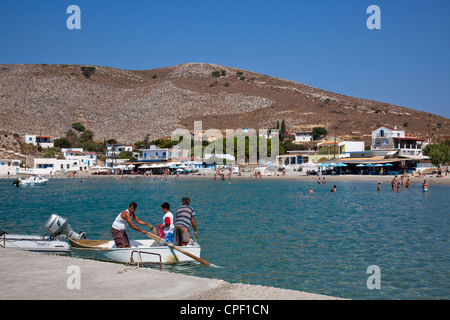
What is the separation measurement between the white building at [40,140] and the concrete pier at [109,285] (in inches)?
4105

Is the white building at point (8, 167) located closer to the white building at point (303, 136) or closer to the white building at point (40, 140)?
the white building at point (40, 140)

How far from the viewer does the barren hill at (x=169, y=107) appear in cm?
12475

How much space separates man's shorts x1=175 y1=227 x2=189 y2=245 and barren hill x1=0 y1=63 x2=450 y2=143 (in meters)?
98.0

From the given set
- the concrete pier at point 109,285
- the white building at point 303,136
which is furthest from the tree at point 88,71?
the concrete pier at point 109,285

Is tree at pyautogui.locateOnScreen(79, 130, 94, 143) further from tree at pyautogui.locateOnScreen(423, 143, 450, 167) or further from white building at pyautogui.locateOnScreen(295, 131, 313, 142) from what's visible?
tree at pyautogui.locateOnScreen(423, 143, 450, 167)

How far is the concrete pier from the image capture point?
6.63m

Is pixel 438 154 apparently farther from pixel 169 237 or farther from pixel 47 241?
pixel 47 241

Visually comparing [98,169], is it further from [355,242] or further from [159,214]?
[355,242]

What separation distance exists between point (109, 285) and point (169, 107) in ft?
487

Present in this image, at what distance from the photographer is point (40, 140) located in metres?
106

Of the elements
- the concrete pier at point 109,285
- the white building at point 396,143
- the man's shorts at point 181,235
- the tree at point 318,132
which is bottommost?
the concrete pier at point 109,285

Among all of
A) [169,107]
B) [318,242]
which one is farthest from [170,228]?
[169,107]

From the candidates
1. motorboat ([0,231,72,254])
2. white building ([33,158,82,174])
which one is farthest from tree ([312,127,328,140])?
motorboat ([0,231,72,254])
